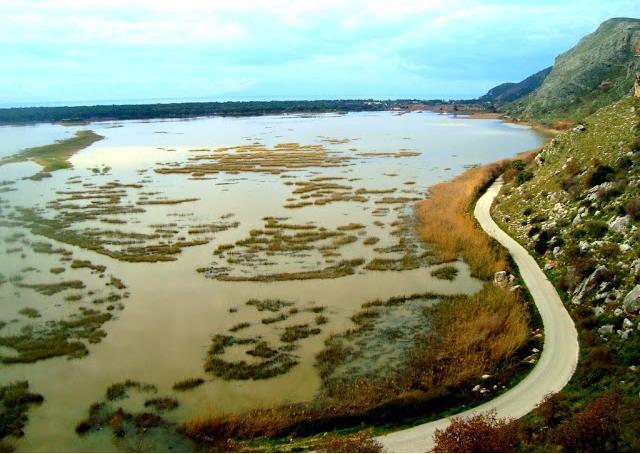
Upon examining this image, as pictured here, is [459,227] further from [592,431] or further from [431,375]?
[592,431]

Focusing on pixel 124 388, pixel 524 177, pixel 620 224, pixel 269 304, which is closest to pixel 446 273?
pixel 620 224

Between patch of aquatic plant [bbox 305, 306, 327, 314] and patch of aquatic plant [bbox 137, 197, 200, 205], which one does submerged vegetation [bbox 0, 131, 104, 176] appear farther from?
patch of aquatic plant [bbox 305, 306, 327, 314]

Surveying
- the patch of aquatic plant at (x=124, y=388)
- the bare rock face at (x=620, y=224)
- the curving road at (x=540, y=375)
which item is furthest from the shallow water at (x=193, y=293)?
the bare rock face at (x=620, y=224)

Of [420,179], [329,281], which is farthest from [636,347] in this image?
[420,179]

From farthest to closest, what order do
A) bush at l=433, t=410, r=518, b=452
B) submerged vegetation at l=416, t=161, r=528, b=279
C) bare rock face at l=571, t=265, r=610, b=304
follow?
submerged vegetation at l=416, t=161, r=528, b=279 → bare rock face at l=571, t=265, r=610, b=304 → bush at l=433, t=410, r=518, b=452

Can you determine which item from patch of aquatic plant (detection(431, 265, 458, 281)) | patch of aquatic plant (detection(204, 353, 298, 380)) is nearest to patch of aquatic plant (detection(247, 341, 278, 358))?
patch of aquatic plant (detection(204, 353, 298, 380))
